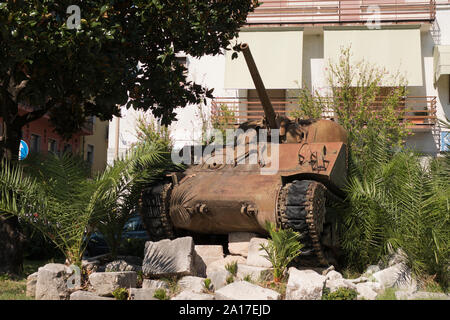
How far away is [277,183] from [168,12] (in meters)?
3.26

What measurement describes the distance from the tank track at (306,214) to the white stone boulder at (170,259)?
1.46 meters

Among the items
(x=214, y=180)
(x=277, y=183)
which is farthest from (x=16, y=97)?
(x=277, y=183)

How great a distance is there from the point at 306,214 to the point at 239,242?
1.73m

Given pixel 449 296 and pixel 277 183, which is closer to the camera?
pixel 449 296

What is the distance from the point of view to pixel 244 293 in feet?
24.3

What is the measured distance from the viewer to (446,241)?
8875 millimetres

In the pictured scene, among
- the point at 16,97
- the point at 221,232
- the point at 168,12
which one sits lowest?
the point at 221,232

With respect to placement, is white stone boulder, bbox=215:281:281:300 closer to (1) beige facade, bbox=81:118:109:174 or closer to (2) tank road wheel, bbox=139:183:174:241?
(2) tank road wheel, bbox=139:183:174:241

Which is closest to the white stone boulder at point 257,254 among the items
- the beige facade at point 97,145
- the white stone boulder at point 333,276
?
the white stone boulder at point 333,276

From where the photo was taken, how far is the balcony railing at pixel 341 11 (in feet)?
70.9

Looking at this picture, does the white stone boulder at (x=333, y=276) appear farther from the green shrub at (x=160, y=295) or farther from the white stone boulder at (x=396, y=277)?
the green shrub at (x=160, y=295)

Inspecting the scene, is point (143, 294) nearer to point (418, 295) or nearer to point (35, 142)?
point (418, 295)

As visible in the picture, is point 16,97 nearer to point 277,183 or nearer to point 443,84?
point 277,183

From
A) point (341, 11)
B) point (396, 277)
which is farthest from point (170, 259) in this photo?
point (341, 11)
